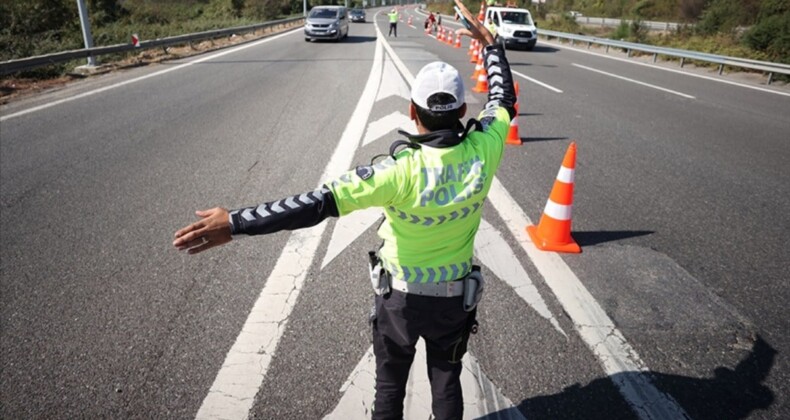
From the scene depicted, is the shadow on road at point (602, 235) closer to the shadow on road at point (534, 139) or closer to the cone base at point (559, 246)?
the cone base at point (559, 246)

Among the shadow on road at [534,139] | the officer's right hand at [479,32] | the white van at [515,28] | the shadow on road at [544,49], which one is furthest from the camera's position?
the shadow on road at [544,49]

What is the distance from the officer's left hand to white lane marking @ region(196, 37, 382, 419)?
3.67ft

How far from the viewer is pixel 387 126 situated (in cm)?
789

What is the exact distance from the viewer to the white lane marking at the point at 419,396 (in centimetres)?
242

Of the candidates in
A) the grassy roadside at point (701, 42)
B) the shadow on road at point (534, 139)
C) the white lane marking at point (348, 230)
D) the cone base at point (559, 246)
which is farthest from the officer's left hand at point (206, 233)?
the grassy roadside at point (701, 42)

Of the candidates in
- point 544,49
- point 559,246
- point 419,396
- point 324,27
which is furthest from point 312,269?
point 544,49

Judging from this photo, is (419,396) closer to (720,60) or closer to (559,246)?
(559,246)

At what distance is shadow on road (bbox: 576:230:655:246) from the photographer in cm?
429

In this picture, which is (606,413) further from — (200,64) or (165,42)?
(165,42)

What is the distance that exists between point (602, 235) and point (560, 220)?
59 centimetres

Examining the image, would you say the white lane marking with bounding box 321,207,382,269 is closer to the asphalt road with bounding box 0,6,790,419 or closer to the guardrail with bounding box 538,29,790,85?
the asphalt road with bounding box 0,6,790,419

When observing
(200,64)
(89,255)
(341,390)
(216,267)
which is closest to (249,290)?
(216,267)

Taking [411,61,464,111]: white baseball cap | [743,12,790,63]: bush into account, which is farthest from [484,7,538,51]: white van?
[411,61,464,111]: white baseball cap

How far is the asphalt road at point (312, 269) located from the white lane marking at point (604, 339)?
0.19 ft
